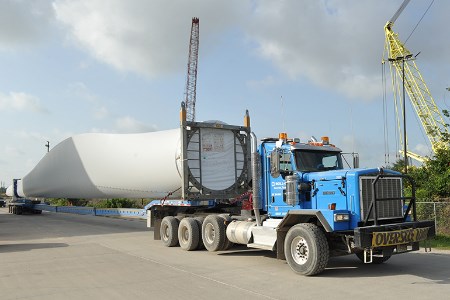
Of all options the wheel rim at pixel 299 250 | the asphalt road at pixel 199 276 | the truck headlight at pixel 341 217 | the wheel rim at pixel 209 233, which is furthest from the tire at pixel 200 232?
the truck headlight at pixel 341 217

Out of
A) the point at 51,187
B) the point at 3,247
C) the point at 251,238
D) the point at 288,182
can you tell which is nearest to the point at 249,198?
the point at 251,238

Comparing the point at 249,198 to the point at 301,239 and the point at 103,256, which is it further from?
the point at 103,256

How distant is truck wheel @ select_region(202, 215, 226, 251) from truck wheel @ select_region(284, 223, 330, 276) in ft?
9.84

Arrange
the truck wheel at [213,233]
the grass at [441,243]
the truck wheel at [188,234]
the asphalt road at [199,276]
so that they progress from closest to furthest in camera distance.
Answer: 1. the asphalt road at [199,276]
2. the truck wheel at [213,233]
3. the truck wheel at [188,234]
4. the grass at [441,243]

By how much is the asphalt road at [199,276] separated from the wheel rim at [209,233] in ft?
1.19

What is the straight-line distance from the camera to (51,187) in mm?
28047

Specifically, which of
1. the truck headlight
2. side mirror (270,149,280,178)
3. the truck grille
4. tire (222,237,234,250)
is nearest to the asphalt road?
tire (222,237,234,250)

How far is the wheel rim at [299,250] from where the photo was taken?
9000 millimetres

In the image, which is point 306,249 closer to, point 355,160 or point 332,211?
point 332,211

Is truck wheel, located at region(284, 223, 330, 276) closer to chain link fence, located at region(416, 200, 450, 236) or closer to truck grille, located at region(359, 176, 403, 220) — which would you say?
truck grille, located at region(359, 176, 403, 220)

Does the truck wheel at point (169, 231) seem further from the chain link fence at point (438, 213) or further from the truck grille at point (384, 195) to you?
the chain link fence at point (438, 213)

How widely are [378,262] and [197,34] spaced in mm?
71040

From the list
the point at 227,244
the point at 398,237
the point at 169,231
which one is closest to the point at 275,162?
the point at 398,237

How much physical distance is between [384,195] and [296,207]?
1.91 meters
